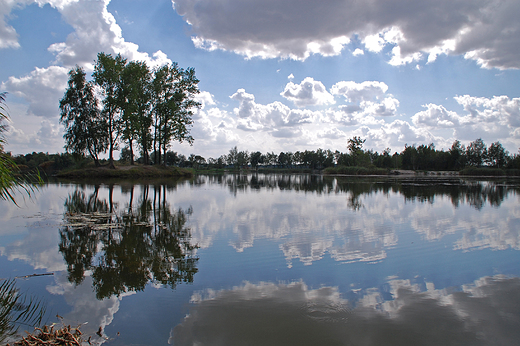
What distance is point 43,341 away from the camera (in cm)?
313

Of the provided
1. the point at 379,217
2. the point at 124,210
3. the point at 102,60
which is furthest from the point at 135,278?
the point at 102,60

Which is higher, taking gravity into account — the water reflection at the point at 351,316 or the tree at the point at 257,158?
the tree at the point at 257,158

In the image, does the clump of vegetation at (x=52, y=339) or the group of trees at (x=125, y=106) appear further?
the group of trees at (x=125, y=106)

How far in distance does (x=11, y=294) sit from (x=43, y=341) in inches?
79.5

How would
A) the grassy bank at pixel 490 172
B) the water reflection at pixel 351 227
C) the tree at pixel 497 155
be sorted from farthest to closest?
the tree at pixel 497 155, the grassy bank at pixel 490 172, the water reflection at pixel 351 227

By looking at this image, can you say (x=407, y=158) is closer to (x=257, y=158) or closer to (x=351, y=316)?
(x=257, y=158)

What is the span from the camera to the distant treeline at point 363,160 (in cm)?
7588

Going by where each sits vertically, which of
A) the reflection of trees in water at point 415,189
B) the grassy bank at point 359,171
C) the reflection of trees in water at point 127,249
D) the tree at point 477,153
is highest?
the tree at point 477,153

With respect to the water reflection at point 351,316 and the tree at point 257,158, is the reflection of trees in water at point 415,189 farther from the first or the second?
the tree at point 257,158


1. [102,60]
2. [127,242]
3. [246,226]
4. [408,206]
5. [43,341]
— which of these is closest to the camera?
[43,341]

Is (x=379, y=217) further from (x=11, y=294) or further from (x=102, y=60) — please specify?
(x=102, y=60)

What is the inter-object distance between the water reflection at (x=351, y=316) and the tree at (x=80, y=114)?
39.8 meters

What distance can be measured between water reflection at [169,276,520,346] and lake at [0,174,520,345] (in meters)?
0.02

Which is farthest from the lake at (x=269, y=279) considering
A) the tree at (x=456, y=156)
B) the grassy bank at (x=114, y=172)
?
the tree at (x=456, y=156)
